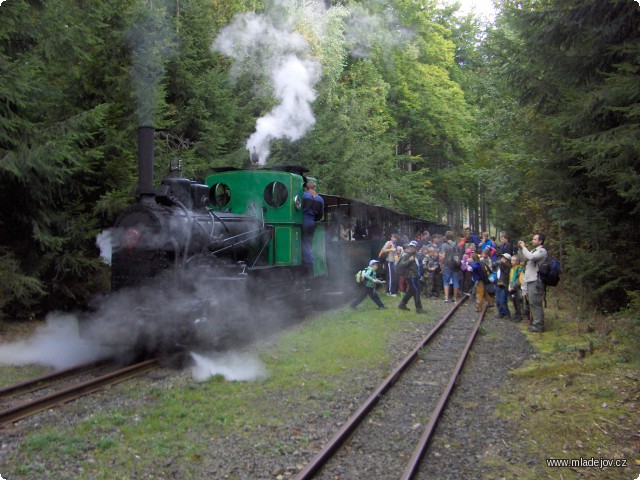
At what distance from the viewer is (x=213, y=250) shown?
847cm

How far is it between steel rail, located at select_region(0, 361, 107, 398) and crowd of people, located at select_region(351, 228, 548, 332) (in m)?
6.57

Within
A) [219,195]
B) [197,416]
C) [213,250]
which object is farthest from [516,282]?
[197,416]

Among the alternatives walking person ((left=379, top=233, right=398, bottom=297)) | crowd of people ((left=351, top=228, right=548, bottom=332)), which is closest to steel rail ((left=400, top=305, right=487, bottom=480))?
crowd of people ((left=351, top=228, right=548, bottom=332))

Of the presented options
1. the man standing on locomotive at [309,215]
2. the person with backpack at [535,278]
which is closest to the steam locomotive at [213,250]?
the man standing on locomotive at [309,215]

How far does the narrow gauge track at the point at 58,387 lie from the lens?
17.7 feet

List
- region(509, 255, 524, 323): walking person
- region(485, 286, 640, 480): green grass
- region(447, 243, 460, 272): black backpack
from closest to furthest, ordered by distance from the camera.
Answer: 1. region(485, 286, 640, 480): green grass
2. region(509, 255, 524, 323): walking person
3. region(447, 243, 460, 272): black backpack

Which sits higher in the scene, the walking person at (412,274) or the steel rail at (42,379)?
the walking person at (412,274)

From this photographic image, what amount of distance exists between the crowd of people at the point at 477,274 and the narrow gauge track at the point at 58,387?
21.2 ft

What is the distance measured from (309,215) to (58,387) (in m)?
5.95

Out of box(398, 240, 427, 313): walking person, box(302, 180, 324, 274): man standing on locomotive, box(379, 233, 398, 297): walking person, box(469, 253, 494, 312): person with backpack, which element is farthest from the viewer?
box(379, 233, 398, 297): walking person

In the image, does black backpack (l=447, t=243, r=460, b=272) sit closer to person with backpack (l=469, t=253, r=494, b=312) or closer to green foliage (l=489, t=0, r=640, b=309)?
person with backpack (l=469, t=253, r=494, b=312)

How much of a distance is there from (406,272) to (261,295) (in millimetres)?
4135

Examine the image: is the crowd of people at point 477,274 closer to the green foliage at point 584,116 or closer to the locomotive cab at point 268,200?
the green foliage at point 584,116

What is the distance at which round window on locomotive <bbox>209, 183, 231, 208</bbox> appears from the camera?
10.4m
